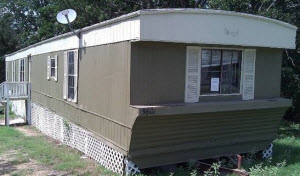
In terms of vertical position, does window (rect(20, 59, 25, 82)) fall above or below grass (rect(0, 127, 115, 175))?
above

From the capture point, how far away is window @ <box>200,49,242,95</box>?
25.6ft

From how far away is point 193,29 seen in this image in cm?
716

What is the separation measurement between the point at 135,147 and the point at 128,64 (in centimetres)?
169

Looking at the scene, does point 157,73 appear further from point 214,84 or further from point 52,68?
point 52,68

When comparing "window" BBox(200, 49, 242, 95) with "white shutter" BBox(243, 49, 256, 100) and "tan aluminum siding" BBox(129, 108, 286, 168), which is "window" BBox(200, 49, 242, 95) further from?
"tan aluminum siding" BBox(129, 108, 286, 168)

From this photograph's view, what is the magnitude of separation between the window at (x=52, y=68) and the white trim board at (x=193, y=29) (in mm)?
3253

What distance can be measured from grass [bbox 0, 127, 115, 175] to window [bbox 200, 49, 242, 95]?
2.97 meters

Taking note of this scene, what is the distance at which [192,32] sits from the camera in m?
7.15

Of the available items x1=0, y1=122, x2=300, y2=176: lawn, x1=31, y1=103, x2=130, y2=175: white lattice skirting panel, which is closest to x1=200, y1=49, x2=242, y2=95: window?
x1=0, y1=122, x2=300, y2=176: lawn

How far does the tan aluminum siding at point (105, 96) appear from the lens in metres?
7.16

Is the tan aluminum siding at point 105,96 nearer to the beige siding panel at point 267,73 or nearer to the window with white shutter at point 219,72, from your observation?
the window with white shutter at point 219,72

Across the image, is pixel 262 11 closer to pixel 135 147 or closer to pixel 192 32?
pixel 192 32

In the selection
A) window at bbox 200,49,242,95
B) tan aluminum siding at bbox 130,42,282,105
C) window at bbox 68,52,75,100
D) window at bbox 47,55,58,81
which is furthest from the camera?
window at bbox 47,55,58,81

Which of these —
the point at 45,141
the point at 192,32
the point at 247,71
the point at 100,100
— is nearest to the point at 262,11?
the point at 247,71
